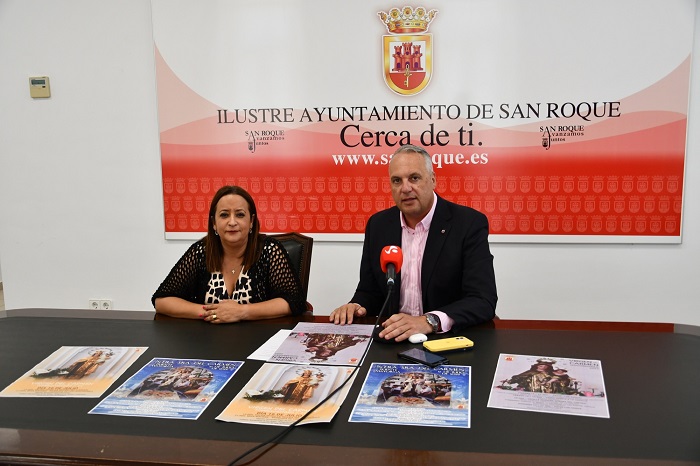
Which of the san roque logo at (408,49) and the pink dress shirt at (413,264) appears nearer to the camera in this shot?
the pink dress shirt at (413,264)

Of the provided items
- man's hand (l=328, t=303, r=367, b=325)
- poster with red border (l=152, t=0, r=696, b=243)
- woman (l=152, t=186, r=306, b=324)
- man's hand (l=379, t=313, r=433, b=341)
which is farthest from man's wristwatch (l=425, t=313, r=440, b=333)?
poster with red border (l=152, t=0, r=696, b=243)

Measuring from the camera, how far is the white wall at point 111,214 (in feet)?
12.0

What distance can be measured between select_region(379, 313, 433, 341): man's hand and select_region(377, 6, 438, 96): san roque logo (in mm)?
2030

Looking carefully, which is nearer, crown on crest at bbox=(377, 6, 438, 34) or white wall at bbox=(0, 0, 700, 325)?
crown on crest at bbox=(377, 6, 438, 34)

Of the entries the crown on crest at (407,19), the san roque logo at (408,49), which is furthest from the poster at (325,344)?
the crown on crest at (407,19)

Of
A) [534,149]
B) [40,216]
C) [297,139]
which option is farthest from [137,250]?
[534,149]

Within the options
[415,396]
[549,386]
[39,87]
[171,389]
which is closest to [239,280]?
[171,389]

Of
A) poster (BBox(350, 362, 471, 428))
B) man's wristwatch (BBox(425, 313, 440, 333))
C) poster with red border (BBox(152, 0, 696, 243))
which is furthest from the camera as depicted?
poster with red border (BBox(152, 0, 696, 243))

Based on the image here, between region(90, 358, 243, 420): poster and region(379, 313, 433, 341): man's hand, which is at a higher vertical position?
region(379, 313, 433, 341): man's hand

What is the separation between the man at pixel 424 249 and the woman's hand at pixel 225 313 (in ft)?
1.50

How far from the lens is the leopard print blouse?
249cm

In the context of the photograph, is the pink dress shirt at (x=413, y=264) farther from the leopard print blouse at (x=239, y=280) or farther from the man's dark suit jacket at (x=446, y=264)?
the leopard print blouse at (x=239, y=280)

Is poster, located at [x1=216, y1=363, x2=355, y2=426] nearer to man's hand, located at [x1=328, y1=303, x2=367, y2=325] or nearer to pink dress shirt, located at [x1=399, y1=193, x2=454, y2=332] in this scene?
man's hand, located at [x1=328, y1=303, x2=367, y2=325]

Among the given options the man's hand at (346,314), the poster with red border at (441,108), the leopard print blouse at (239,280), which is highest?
the poster with red border at (441,108)
